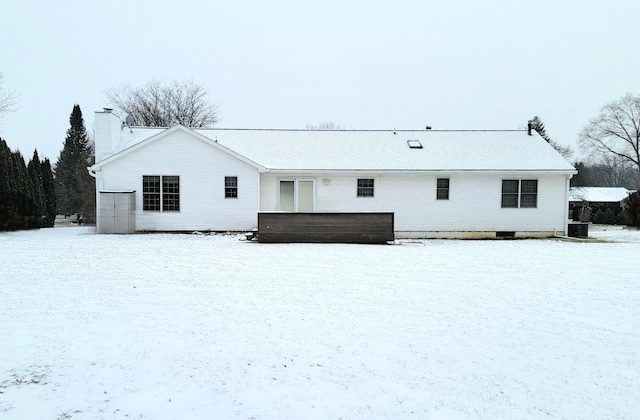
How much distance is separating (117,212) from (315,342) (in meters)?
14.9

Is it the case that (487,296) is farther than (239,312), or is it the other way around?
(487,296)

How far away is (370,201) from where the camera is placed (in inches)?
769

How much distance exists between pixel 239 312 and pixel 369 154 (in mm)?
14947

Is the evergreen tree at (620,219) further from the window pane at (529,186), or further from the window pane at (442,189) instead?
the window pane at (442,189)

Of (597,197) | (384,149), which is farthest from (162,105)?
(597,197)

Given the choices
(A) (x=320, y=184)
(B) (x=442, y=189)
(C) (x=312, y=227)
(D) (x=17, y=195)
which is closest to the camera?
(C) (x=312, y=227)

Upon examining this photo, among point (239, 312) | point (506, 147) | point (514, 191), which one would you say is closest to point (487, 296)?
point (239, 312)

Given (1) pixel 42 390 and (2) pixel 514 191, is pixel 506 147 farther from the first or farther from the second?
(1) pixel 42 390

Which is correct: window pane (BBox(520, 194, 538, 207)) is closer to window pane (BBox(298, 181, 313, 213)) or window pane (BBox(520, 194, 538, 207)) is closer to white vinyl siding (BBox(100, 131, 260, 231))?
window pane (BBox(298, 181, 313, 213))

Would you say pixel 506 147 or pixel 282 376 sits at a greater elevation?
pixel 506 147

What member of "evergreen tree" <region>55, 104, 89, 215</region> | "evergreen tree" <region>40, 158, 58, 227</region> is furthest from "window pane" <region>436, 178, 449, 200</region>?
"evergreen tree" <region>55, 104, 89, 215</region>

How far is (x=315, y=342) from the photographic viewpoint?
5582 mm

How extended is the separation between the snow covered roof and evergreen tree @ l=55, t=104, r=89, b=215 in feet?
177

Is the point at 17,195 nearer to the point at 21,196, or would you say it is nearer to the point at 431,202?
the point at 21,196
